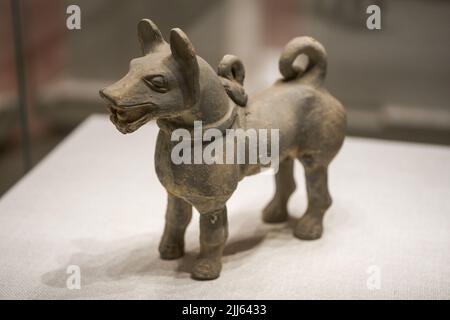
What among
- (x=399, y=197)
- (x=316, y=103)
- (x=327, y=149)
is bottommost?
(x=399, y=197)

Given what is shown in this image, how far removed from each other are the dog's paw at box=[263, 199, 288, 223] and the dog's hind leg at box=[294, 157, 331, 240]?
0.09 m

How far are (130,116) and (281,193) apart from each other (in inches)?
28.3

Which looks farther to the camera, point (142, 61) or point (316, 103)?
point (316, 103)

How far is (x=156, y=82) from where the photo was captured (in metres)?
1.72

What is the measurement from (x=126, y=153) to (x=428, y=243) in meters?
1.22

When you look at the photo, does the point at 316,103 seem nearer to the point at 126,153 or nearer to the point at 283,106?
the point at 283,106

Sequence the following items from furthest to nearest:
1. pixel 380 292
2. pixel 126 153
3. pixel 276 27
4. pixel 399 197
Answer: pixel 276 27, pixel 126 153, pixel 399 197, pixel 380 292

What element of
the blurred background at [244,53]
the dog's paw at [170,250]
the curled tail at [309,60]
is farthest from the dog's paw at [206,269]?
the blurred background at [244,53]

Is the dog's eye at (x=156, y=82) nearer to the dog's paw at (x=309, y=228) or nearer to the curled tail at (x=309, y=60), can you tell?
the curled tail at (x=309, y=60)

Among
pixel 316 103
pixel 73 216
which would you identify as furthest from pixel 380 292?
pixel 73 216

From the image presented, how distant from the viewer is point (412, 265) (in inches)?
82.7

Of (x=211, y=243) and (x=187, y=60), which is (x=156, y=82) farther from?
(x=211, y=243)

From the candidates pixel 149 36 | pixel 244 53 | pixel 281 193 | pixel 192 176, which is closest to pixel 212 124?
pixel 192 176

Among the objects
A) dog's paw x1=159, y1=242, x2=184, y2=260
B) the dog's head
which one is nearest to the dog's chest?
the dog's head
